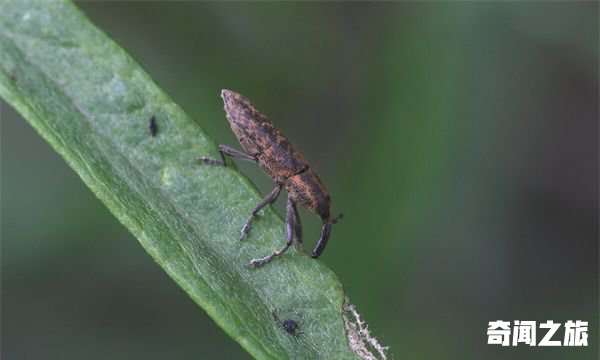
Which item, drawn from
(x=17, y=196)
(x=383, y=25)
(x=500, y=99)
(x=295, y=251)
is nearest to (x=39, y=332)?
(x=17, y=196)

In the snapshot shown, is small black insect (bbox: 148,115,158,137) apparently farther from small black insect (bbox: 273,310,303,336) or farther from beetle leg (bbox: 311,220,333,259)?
beetle leg (bbox: 311,220,333,259)

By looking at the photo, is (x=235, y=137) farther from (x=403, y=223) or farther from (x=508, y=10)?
(x=508, y=10)

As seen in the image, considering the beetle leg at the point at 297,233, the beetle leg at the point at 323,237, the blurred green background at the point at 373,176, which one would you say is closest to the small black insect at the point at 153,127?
the beetle leg at the point at 297,233

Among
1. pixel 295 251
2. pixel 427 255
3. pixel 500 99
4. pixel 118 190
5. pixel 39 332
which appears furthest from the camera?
pixel 500 99

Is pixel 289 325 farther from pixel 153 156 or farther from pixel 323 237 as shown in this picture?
pixel 323 237

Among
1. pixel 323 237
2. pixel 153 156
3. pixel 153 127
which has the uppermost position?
pixel 153 127

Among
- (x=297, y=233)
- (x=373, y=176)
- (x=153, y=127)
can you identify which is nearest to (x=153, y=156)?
(x=153, y=127)
